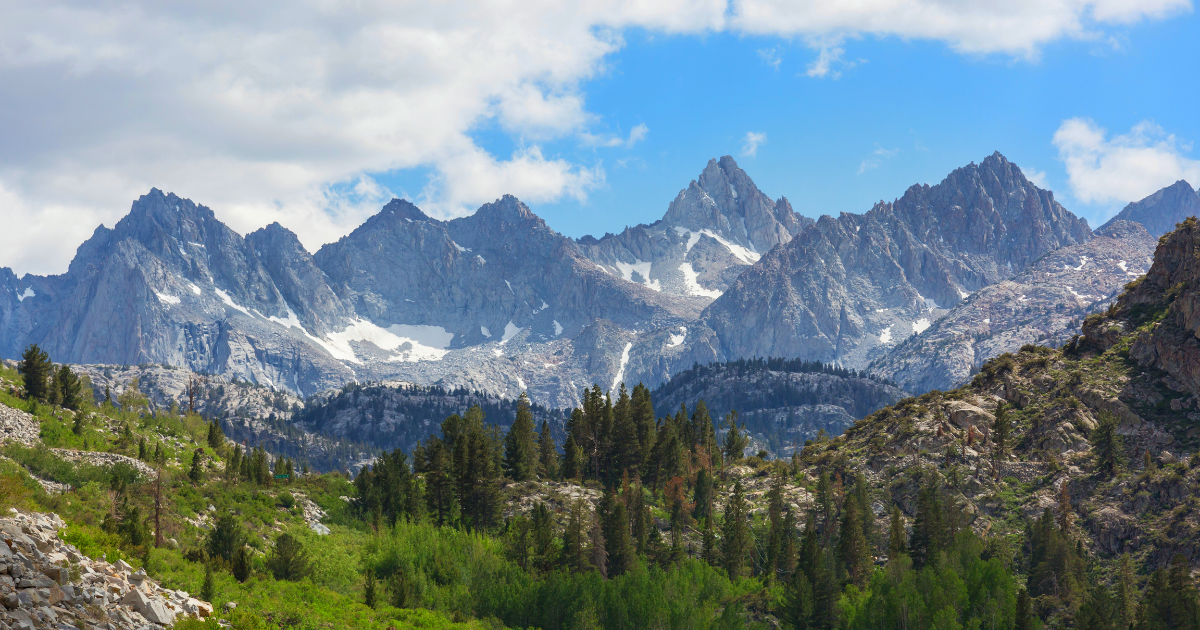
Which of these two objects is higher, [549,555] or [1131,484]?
[1131,484]

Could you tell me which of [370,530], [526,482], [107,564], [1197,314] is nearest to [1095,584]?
[1197,314]

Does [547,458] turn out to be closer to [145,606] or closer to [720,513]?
[720,513]

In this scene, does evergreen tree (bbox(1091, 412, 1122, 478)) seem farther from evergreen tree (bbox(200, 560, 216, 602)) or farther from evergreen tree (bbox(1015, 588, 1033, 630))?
evergreen tree (bbox(200, 560, 216, 602))

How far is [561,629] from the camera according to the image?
3647 inches

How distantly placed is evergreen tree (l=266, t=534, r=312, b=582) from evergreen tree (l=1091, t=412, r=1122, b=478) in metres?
89.3

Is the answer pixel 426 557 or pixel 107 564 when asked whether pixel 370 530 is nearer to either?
pixel 426 557

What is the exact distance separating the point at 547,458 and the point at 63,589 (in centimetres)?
10078

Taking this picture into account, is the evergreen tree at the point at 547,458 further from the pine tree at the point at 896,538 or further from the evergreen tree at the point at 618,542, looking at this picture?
the pine tree at the point at 896,538

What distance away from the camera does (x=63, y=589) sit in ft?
150

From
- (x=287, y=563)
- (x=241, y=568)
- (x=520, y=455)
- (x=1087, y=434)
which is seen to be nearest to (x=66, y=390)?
(x=287, y=563)

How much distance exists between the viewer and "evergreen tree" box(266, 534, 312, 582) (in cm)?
7475

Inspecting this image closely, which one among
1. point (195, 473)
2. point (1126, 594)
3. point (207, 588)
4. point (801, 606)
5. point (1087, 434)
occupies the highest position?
point (1087, 434)

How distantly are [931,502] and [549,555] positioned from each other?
43.6 meters

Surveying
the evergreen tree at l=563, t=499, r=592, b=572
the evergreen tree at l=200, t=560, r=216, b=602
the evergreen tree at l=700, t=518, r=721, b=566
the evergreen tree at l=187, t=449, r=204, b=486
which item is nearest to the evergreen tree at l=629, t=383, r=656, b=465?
the evergreen tree at l=700, t=518, r=721, b=566
